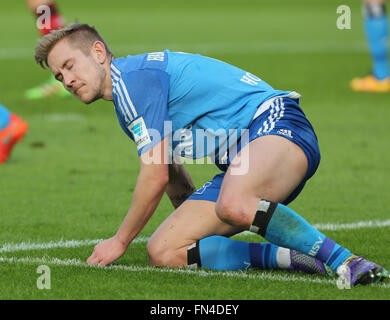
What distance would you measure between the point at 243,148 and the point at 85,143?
15.0 feet

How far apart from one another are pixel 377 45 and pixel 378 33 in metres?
0.22

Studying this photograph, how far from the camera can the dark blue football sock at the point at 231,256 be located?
15.8 feet

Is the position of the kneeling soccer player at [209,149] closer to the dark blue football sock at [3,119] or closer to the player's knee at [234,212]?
the player's knee at [234,212]

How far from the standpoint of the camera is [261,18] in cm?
2620

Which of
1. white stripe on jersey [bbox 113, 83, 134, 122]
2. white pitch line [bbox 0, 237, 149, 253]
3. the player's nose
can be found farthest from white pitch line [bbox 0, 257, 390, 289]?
the player's nose

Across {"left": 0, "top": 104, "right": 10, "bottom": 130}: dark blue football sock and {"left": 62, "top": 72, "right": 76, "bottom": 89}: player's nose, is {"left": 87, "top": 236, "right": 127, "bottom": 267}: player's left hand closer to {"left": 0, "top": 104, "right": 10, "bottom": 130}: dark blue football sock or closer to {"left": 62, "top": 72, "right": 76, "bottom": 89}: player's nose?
{"left": 62, "top": 72, "right": 76, "bottom": 89}: player's nose

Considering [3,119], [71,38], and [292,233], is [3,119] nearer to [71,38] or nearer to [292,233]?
[71,38]

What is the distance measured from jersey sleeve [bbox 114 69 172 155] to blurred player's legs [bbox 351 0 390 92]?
8.45 meters

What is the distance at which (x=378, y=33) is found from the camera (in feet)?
41.7

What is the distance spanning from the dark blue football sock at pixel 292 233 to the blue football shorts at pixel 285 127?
1.45 ft

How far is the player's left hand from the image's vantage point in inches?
183

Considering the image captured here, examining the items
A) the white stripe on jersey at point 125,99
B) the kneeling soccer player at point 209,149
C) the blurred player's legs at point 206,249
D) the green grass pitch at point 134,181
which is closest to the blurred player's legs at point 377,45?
the green grass pitch at point 134,181

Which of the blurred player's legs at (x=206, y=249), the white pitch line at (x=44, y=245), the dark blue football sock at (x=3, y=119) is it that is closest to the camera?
the blurred player's legs at (x=206, y=249)
